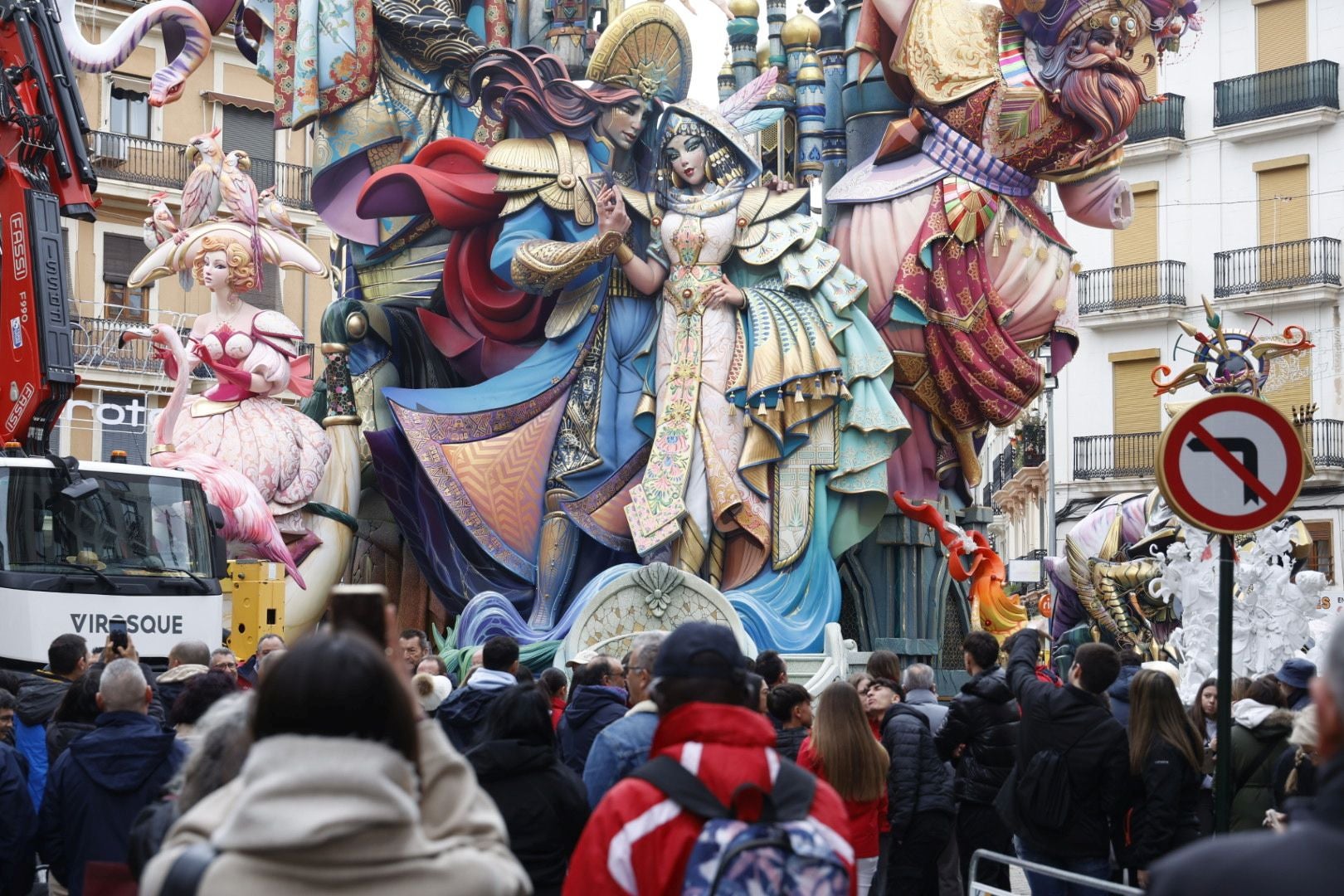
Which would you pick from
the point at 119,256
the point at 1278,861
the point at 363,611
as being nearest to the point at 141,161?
the point at 119,256

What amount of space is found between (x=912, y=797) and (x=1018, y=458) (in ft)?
109

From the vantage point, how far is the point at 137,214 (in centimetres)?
3306

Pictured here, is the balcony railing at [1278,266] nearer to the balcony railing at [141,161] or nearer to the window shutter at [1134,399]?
the window shutter at [1134,399]

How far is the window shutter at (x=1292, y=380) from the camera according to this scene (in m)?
32.6

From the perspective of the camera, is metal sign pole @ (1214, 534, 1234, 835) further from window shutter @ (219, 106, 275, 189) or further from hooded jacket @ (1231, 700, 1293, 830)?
window shutter @ (219, 106, 275, 189)

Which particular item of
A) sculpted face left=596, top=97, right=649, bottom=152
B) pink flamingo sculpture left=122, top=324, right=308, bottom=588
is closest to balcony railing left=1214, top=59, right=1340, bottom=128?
sculpted face left=596, top=97, right=649, bottom=152

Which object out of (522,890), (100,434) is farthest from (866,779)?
(100,434)

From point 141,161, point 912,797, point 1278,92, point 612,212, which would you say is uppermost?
point 1278,92

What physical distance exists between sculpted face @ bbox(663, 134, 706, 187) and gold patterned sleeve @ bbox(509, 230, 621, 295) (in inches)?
39.7

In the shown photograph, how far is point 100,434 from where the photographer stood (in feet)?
104

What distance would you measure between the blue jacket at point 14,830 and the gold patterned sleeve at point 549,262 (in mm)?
13107

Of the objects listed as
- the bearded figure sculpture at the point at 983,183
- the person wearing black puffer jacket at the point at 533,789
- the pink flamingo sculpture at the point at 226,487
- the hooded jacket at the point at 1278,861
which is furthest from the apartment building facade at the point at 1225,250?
the hooded jacket at the point at 1278,861

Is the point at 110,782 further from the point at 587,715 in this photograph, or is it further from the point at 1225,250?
the point at 1225,250

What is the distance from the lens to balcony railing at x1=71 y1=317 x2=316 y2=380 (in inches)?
1225
